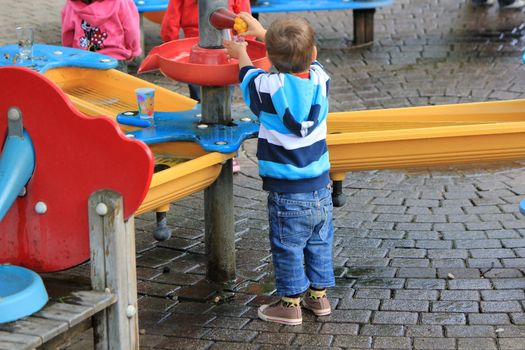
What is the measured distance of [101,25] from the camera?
6.52 metres

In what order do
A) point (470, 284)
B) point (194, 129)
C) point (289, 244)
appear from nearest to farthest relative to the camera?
point (289, 244) < point (194, 129) < point (470, 284)

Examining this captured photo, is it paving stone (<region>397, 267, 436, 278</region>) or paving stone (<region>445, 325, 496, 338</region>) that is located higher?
paving stone (<region>397, 267, 436, 278</region>)

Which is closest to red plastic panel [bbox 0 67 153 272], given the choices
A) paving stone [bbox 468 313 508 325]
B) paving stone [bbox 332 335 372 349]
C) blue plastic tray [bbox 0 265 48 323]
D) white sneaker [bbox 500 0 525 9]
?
blue plastic tray [bbox 0 265 48 323]

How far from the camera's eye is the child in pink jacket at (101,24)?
6.51 m

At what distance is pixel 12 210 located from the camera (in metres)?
3.71

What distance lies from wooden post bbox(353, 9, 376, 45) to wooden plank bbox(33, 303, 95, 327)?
6.29 m

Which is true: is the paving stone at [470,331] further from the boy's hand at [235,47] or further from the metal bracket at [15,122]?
the metal bracket at [15,122]

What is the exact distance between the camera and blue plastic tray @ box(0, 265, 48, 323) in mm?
3344

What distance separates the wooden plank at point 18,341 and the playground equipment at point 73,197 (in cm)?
18

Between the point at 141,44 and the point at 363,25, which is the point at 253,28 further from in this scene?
the point at 363,25

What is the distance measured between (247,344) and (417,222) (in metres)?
1.67

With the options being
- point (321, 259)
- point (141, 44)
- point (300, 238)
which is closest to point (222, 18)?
point (300, 238)

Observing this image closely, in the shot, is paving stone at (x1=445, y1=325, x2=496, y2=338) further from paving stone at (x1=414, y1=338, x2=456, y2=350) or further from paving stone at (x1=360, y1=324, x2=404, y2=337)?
paving stone at (x1=360, y1=324, x2=404, y2=337)

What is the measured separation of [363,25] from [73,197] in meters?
6.09
